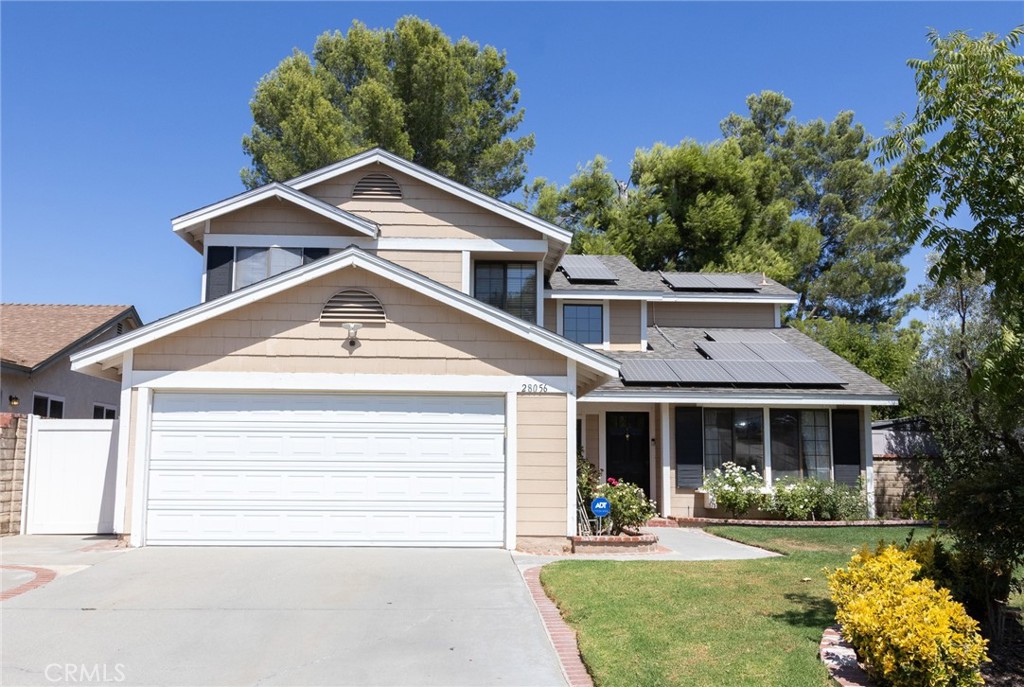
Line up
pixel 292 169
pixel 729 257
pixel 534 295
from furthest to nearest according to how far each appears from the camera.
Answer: pixel 729 257
pixel 292 169
pixel 534 295

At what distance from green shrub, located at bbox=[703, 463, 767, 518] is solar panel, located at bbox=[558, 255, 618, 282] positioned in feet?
17.3

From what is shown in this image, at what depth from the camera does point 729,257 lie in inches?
1262

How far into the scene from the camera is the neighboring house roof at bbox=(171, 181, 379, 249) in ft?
50.1

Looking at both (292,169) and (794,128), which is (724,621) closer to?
(292,169)

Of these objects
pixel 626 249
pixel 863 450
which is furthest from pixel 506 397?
pixel 626 249

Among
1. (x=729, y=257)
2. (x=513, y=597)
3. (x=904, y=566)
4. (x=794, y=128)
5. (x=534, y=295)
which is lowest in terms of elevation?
(x=513, y=597)

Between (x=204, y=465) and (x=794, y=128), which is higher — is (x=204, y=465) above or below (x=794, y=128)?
below

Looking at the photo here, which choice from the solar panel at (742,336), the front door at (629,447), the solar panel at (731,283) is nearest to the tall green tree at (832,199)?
the solar panel at (731,283)

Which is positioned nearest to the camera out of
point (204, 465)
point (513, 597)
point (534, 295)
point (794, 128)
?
point (513, 597)

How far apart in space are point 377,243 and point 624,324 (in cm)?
668

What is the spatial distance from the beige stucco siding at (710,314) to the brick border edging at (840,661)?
15.2 m

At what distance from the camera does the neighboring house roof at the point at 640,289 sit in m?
19.2

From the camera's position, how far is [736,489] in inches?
666

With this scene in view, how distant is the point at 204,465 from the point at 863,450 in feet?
43.7
